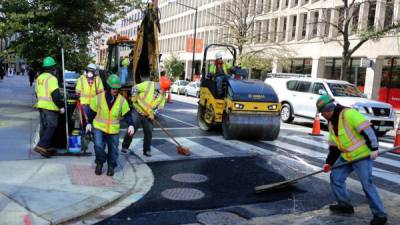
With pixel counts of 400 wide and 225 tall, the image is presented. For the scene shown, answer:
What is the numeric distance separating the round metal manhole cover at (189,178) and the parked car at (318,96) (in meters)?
Answer: 8.73

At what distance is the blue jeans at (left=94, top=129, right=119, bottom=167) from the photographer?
7582 mm

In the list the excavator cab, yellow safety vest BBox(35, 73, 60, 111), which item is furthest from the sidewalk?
the excavator cab

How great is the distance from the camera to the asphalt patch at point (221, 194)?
6043 millimetres

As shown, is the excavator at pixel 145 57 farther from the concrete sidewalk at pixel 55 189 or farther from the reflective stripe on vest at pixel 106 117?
the reflective stripe on vest at pixel 106 117

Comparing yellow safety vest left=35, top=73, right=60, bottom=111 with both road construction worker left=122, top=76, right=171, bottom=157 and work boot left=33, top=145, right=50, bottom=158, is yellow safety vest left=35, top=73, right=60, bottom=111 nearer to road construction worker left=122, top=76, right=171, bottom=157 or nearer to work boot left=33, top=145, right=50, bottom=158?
work boot left=33, top=145, right=50, bottom=158

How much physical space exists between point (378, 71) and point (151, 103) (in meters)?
27.3

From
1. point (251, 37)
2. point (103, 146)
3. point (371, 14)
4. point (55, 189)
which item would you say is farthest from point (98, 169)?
point (251, 37)

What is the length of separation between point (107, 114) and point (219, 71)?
5.91 meters

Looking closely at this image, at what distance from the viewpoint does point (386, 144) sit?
13297 mm

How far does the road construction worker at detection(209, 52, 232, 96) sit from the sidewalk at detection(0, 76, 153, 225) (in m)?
4.27

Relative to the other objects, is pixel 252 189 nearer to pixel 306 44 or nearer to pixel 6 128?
A: pixel 6 128

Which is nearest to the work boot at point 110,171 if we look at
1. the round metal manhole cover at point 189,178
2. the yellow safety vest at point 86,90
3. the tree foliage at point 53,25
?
the round metal manhole cover at point 189,178

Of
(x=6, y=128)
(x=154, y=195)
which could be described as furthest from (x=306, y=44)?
(x=154, y=195)

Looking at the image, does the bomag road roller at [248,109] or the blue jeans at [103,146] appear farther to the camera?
the bomag road roller at [248,109]
